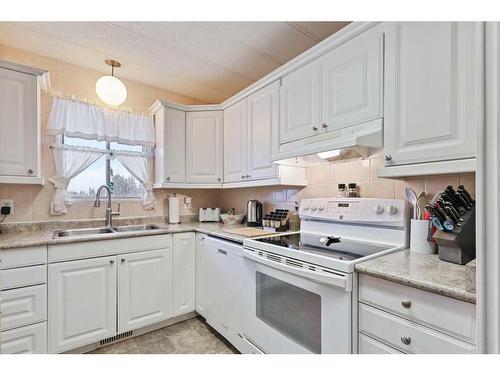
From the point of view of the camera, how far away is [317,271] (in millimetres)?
1190

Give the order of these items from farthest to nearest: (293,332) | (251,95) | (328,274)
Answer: (251,95) < (293,332) < (328,274)

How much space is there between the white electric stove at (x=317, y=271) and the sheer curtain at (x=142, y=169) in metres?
1.45

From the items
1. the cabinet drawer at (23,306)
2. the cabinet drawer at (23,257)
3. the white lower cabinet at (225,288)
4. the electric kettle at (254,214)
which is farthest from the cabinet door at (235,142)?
the cabinet drawer at (23,306)

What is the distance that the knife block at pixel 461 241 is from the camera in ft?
3.44

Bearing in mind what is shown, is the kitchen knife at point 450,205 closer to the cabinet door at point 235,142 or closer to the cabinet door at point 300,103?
the cabinet door at point 300,103

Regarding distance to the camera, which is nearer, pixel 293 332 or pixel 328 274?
pixel 328 274

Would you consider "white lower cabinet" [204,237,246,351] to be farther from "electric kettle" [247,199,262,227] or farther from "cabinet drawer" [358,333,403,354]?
"cabinet drawer" [358,333,403,354]

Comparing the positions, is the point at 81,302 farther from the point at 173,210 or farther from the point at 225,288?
the point at 173,210

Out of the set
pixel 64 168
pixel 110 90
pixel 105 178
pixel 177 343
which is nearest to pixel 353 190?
pixel 177 343

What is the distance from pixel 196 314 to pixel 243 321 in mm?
800

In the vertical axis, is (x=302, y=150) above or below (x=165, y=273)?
above
